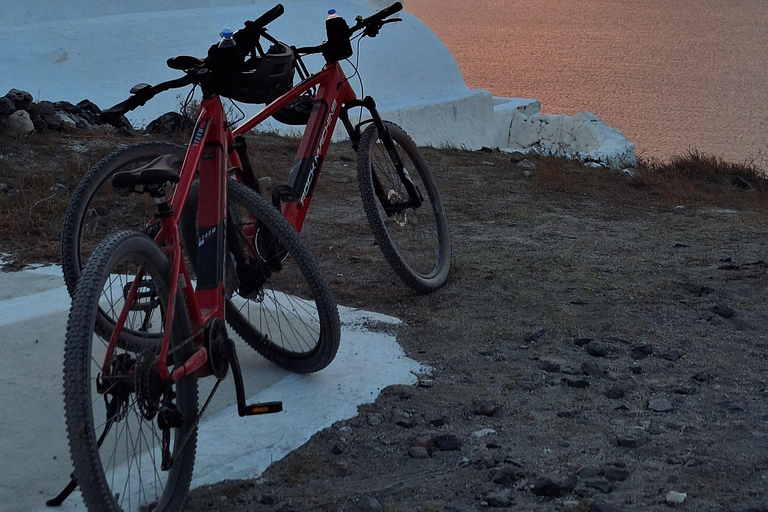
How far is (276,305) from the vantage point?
11.4ft

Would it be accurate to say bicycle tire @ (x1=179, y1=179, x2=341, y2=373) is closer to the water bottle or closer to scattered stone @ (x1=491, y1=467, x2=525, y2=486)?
the water bottle

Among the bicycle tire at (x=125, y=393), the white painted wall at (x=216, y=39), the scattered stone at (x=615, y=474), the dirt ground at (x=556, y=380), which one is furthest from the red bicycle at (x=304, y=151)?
the white painted wall at (x=216, y=39)

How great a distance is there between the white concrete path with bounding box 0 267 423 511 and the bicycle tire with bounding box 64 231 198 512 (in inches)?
5.8

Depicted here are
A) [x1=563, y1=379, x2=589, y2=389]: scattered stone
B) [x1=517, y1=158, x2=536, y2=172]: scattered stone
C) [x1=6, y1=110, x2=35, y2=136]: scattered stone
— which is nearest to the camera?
[x1=563, y1=379, x2=589, y2=389]: scattered stone

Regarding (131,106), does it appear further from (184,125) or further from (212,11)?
(212,11)

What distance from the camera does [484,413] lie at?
2869 mm

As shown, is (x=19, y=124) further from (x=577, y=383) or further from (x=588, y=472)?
(x=588, y=472)

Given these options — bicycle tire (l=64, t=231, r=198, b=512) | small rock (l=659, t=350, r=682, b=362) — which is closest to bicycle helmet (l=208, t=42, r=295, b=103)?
bicycle tire (l=64, t=231, r=198, b=512)

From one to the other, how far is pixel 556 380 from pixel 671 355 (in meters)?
0.52

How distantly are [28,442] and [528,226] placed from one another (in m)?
3.60

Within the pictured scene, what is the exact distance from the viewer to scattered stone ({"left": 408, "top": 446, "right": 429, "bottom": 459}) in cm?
260

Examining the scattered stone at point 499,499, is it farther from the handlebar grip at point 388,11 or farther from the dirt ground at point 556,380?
the handlebar grip at point 388,11

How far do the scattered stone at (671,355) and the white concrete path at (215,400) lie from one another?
917mm

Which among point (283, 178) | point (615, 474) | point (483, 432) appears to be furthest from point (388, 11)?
point (283, 178)
